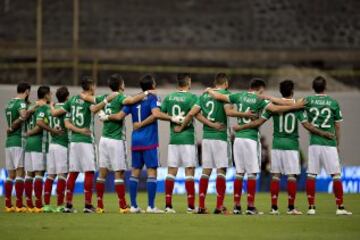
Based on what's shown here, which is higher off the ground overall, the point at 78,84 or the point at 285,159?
the point at 78,84

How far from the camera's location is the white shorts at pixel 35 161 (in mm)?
23359

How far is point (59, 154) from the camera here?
75.4ft

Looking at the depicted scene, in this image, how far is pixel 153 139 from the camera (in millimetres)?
22203

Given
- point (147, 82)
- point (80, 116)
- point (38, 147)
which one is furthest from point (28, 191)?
point (147, 82)

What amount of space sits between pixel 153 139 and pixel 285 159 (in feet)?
7.74

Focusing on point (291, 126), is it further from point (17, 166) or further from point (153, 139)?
point (17, 166)

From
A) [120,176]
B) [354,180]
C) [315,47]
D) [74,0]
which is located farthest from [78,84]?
[120,176]

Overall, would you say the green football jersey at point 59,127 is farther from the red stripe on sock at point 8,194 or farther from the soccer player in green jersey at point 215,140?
the soccer player in green jersey at point 215,140

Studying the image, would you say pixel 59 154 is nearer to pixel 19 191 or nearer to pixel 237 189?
pixel 19 191

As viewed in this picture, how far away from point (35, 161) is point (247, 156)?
4166mm

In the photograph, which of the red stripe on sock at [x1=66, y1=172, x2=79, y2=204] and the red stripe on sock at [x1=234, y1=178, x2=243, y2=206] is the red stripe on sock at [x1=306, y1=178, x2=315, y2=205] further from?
the red stripe on sock at [x1=66, y1=172, x2=79, y2=204]

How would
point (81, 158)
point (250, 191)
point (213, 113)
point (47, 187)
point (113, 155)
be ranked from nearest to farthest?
point (250, 191), point (213, 113), point (113, 155), point (81, 158), point (47, 187)

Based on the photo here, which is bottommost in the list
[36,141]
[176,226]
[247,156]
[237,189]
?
[176,226]

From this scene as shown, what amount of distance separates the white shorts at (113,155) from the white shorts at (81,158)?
11.0 inches
